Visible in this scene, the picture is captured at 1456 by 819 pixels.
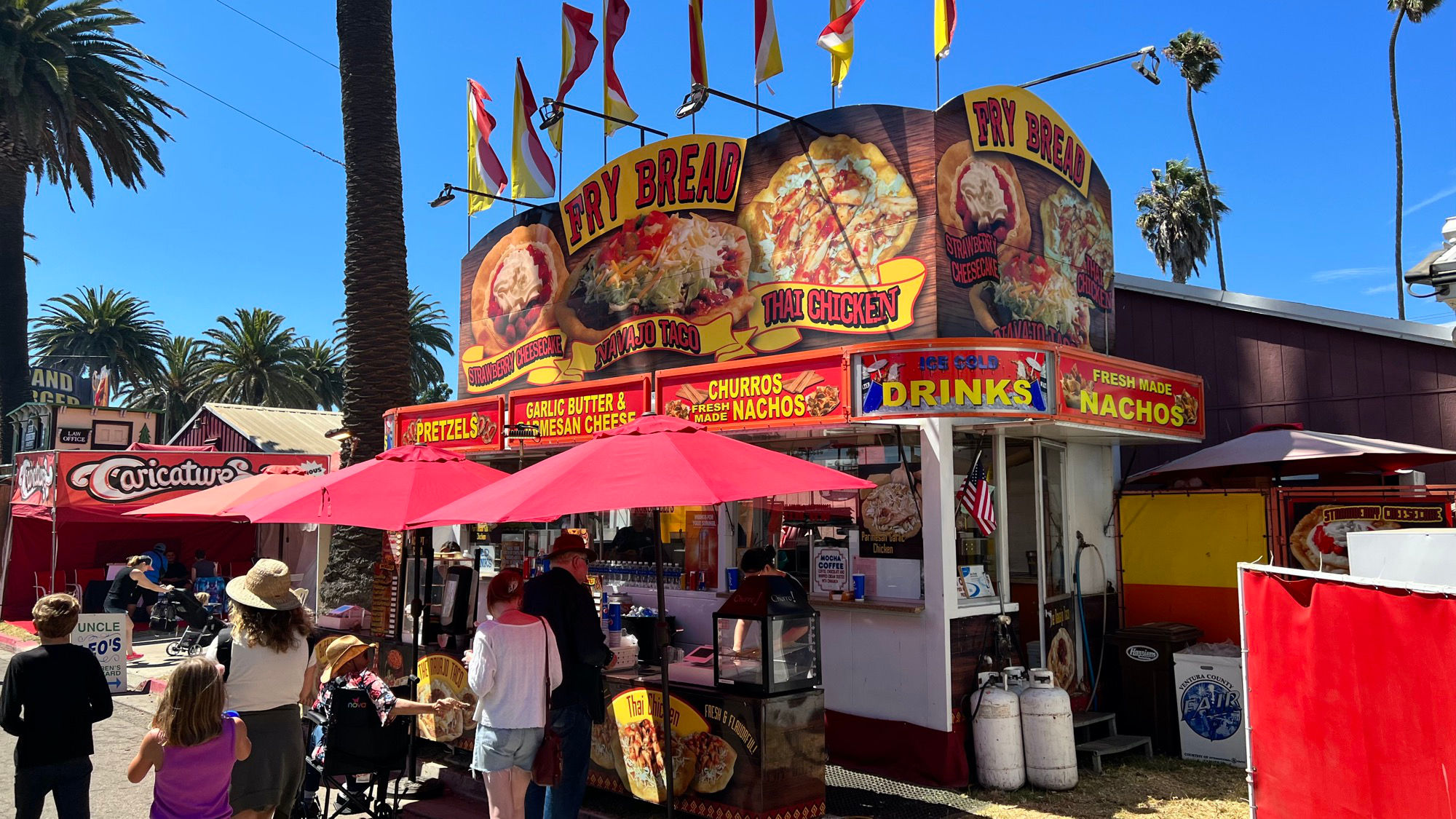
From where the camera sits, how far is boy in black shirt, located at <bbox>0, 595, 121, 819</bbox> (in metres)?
5.33

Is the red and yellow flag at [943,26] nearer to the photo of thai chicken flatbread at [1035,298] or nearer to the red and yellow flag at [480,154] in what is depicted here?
the photo of thai chicken flatbread at [1035,298]

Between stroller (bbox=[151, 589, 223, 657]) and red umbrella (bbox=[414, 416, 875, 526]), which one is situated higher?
red umbrella (bbox=[414, 416, 875, 526])

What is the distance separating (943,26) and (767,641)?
665 centimetres

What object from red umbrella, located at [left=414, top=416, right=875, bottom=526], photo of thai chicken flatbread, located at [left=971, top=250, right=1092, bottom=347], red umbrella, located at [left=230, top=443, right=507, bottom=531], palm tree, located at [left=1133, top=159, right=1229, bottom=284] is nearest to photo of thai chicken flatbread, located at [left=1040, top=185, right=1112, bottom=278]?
photo of thai chicken flatbread, located at [left=971, top=250, right=1092, bottom=347]

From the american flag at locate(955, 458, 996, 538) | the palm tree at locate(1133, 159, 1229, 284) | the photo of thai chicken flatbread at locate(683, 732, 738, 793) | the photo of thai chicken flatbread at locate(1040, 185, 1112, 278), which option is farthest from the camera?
the palm tree at locate(1133, 159, 1229, 284)

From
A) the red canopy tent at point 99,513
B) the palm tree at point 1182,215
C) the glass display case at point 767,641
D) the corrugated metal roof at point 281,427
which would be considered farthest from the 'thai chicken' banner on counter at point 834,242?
the palm tree at point 1182,215

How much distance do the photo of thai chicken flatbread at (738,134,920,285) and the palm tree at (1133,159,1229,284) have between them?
37997 millimetres

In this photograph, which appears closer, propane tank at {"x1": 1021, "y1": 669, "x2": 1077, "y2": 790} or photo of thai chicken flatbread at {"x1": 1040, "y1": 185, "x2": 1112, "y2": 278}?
propane tank at {"x1": 1021, "y1": 669, "x2": 1077, "y2": 790}

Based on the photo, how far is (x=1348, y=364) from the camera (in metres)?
12.1

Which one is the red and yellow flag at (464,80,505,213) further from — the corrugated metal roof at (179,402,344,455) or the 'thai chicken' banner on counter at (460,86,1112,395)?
the corrugated metal roof at (179,402,344,455)

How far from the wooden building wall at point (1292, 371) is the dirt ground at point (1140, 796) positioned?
4959 millimetres

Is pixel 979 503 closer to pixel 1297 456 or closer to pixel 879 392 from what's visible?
pixel 879 392

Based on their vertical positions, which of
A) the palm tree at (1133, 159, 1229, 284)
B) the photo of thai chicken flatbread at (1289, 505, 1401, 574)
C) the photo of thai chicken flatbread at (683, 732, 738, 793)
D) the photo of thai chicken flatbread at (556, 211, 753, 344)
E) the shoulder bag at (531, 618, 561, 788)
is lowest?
the photo of thai chicken flatbread at (683, 732, 738, 793)

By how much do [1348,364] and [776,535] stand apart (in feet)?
23.7
